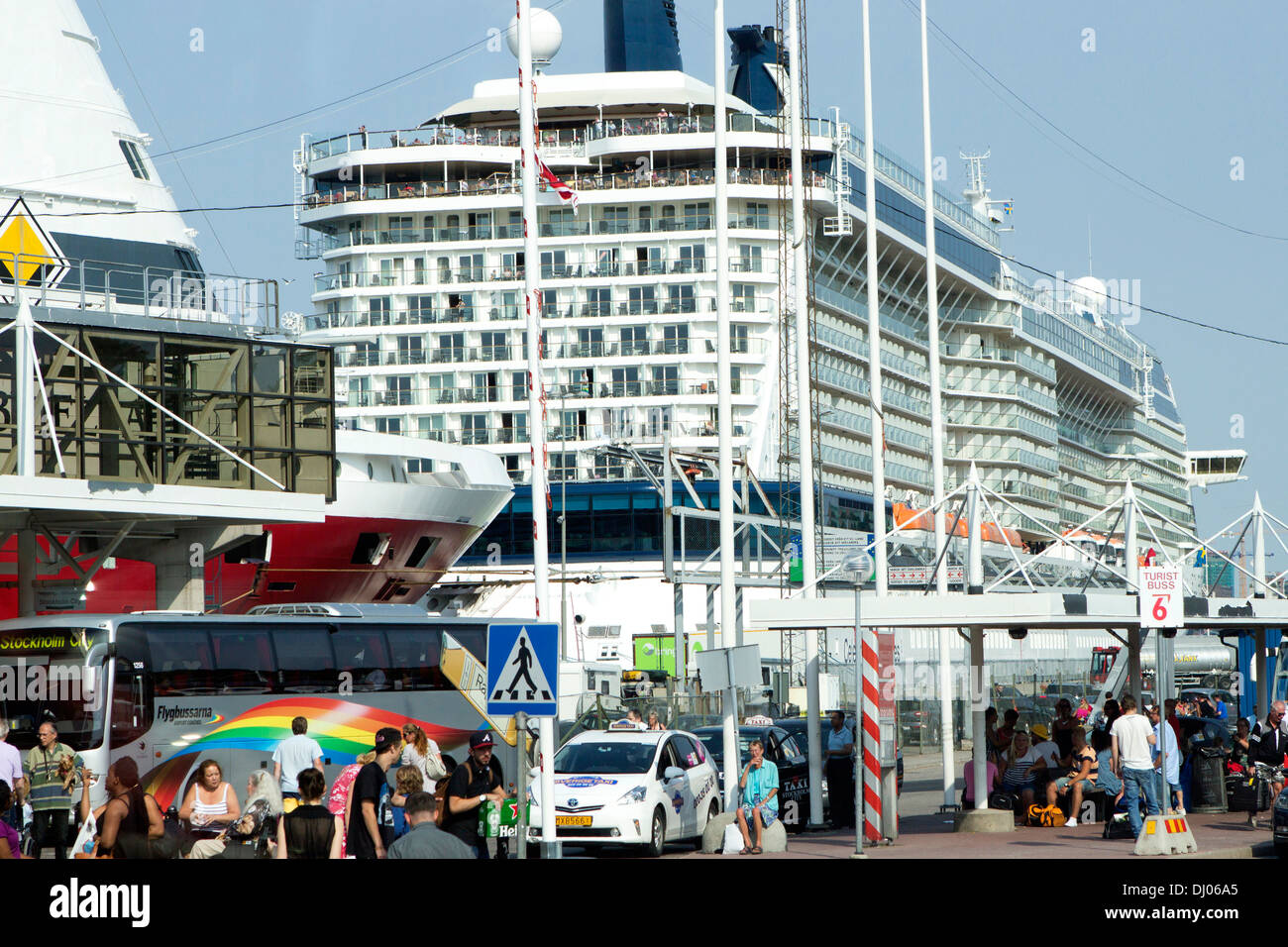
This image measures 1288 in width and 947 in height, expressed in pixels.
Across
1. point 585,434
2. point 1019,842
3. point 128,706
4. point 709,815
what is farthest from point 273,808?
point 585,434

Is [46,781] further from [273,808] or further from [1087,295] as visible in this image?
[1087,295]

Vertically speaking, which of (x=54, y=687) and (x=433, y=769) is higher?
(x=54, y=687)

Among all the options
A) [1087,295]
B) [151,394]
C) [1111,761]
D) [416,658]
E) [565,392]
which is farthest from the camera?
[1087,295]

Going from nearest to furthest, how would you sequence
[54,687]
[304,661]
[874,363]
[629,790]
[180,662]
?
[629,790]
[54,687]
[180,662]
[304,661]
[874,363]

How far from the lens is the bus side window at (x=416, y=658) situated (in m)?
23.6

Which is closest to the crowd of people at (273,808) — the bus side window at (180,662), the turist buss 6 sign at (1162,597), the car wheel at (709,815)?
the bus side window at (180,662)

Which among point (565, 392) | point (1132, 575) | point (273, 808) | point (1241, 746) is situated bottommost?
point (1241, 746)

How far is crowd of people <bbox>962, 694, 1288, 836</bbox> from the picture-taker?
57.5 feet

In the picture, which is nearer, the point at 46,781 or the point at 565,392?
the point at 46,781

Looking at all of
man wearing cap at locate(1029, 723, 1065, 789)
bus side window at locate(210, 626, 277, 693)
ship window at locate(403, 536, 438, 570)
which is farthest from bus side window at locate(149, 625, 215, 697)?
ship window at locate(403, 536, 438, 570)

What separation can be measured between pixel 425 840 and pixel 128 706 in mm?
10667

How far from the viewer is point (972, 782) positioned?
822 inches

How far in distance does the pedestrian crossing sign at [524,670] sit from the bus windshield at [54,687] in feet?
26.2
